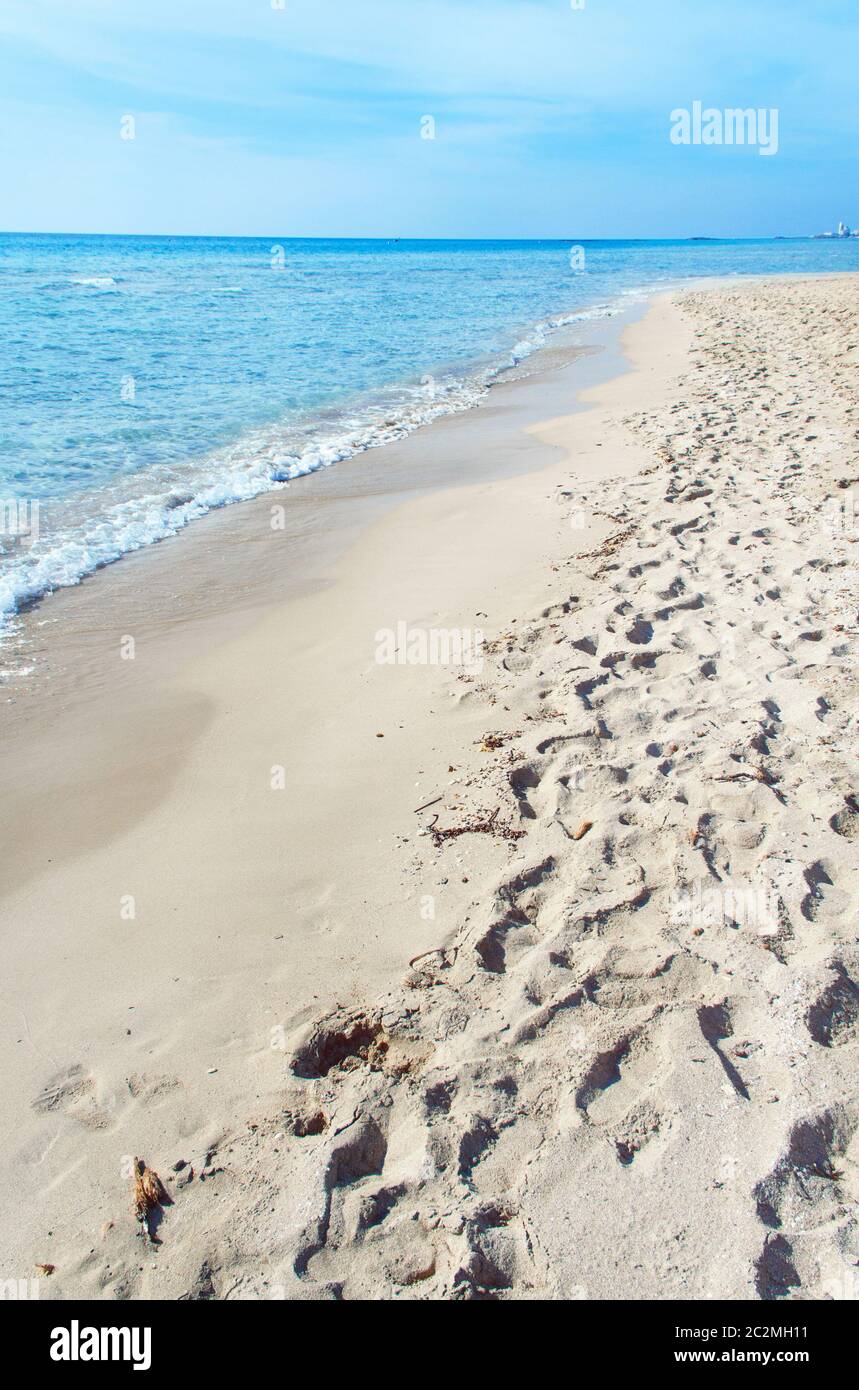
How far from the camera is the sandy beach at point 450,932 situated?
219cm

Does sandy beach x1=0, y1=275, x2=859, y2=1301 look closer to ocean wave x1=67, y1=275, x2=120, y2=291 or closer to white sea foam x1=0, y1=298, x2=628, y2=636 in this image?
white sea foam x1=0, y1=298, x2=628, y2=636

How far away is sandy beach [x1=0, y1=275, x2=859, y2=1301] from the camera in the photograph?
2193mm

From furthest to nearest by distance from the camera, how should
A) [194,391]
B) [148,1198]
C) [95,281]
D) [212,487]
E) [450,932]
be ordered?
[95,281] < [194,391] < [212,487] < [450,932] < [148,1198]

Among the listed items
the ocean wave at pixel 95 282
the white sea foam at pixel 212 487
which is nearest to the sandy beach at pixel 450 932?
the white sea foam at pixel 212 487

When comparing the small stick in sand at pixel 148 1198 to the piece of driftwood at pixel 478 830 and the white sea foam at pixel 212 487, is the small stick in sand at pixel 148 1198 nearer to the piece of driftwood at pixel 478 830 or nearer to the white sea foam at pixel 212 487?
the piece of driftwood at pixel 478 830

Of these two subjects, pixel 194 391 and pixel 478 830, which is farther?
pixel 194 391

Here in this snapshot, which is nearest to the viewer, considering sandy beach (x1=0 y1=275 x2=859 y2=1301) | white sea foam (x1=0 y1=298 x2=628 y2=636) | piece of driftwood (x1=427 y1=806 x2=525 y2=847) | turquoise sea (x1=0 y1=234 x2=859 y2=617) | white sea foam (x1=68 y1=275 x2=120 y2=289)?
sandy beach (x1=0 y1=275 x2=859 y2=1301)

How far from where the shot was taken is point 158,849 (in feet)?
12.6

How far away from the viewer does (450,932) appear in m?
3.18

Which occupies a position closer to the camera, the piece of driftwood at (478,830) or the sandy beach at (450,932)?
the sandy beach at (450,932)

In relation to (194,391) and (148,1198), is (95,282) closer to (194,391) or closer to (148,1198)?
(194,391)

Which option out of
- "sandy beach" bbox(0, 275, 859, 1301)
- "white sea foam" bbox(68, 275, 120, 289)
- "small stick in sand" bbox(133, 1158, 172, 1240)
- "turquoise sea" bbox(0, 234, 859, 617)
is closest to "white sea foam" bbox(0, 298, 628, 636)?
"turquoise sea" bbox(0, 234, 859, 617)

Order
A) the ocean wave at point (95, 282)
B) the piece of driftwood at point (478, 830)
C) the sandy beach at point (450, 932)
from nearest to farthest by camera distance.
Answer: the sandy beach at point (450, 932) < the piece of driftwood at point (478, 830) < the ocean wave at point (95, 282)

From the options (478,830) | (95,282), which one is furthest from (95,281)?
(478,830)
